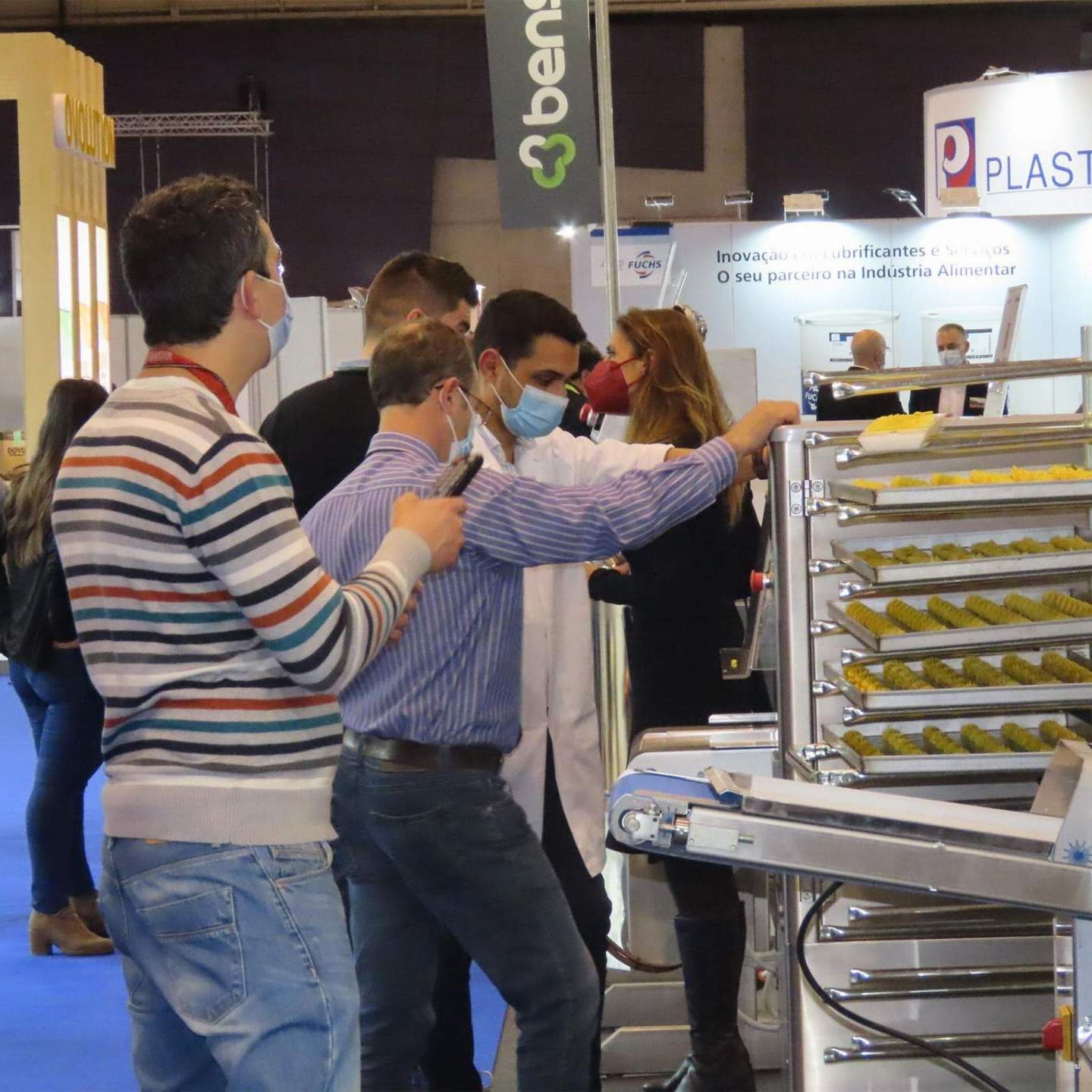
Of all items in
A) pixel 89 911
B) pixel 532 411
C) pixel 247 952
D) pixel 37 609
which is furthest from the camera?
pixel 89 911

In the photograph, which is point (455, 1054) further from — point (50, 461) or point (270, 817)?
point (50, 461)

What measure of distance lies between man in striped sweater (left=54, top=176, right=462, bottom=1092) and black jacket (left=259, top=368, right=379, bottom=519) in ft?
4.61

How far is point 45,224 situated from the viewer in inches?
391

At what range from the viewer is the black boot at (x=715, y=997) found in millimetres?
3057

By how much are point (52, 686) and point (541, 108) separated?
2.63 m

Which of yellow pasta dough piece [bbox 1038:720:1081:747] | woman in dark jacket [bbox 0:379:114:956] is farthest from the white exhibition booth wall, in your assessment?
yellow pasta dough piece [bbox 1038:720:1081:747]

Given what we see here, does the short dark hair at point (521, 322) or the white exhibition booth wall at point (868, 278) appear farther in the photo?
the white exhibition booth wall at point (868, 278)

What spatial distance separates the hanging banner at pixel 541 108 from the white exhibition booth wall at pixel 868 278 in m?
5.94

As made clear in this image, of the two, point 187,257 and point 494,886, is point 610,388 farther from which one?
point 187,257

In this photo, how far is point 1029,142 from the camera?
12.1 metres

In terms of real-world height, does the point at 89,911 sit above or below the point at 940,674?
below

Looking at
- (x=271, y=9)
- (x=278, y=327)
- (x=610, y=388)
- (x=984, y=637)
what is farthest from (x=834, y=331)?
(x=278, y=327)

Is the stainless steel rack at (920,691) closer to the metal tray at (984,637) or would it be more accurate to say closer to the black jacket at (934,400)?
the metal tray at (984,637)

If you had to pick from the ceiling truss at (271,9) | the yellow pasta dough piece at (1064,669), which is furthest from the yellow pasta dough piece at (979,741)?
the ceiling truss at (271,9)
